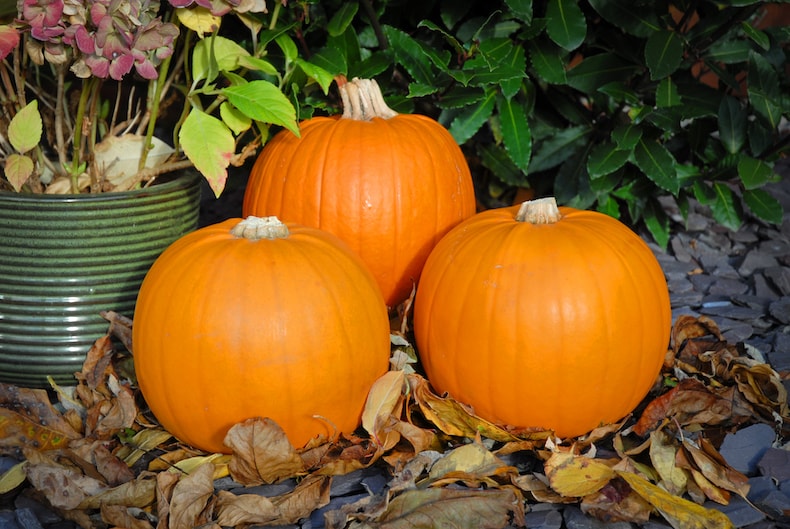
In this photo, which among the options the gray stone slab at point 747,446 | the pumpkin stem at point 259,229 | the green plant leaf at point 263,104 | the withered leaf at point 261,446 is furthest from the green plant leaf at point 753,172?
the withered leaf at point 261,446

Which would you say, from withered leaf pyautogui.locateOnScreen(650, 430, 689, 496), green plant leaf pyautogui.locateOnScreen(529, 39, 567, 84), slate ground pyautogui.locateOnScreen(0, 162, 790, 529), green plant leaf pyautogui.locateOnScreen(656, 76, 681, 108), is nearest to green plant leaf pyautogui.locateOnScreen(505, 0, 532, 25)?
green plant leaf pyautogui.locateOnScreen(529, 39, 567, 84)

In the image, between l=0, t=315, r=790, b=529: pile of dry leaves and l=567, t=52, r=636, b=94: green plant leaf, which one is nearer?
l=0, t=315, r=790, b=529: pile of dry leaves

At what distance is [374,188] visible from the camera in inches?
83.2

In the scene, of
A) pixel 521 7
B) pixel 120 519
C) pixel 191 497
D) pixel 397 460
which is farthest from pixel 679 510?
pixel 521 7

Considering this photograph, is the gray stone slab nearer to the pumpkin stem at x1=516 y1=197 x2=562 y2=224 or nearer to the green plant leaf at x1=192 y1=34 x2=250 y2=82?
the pumpkin stem at x1=516 y1=197 x2=562 y2=224

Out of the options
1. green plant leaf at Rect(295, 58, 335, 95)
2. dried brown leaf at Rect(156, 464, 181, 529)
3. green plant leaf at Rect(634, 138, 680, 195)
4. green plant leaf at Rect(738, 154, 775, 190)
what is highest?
green plant leaf at Rect(295, 58, 335, 95)

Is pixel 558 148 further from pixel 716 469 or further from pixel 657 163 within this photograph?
pixel 716 469

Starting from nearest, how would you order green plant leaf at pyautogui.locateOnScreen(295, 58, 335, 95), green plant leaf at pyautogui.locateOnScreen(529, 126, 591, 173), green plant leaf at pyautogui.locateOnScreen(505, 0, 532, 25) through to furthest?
1. green plant leaf at pyautogui.locateOnScreen(295, 58, 335, 95)
2. green plant leaf at pyautogui.locateOnScreen(505, 0, 532, 25)
3. green plant leaf at pyautogui.locateOnScreen(529, 126, 591, 173)

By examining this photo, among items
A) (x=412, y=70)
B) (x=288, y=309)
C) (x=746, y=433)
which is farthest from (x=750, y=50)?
(x=288, y=309)

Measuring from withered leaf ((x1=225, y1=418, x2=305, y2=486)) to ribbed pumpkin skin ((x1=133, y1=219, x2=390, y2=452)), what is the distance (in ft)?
0.21

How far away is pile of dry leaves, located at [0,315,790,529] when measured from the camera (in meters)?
1.55

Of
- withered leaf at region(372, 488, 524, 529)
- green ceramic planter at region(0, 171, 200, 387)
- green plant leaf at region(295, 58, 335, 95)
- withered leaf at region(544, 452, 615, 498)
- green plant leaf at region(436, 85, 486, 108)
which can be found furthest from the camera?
green plant leaf at region(436, 85, 486, 108)

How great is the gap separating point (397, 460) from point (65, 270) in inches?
37.1

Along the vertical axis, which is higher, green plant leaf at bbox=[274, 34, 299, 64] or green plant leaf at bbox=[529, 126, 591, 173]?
green plant leaf at bbox=[274, 34, 299, 64]
